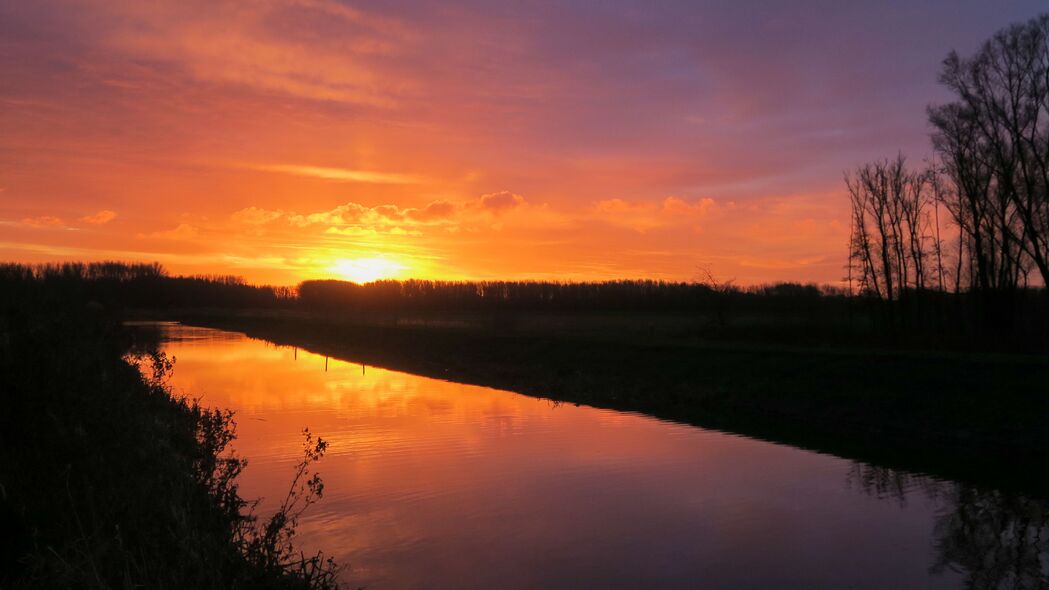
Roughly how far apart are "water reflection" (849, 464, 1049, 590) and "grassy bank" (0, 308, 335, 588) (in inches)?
350

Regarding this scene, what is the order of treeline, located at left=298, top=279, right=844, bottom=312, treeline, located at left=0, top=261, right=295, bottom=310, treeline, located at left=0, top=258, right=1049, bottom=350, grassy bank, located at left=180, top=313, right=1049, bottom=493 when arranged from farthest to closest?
1. treeline, located at left=0, top=261, right=295, bottom=310
2. treeline, located at left=298, top=279, right=844, bottom=312
3. treeline, located at left=0, top=258, right=1049, bottom=350
4. grassy bank, located at left=180, top=313, right=1049, bottom=493

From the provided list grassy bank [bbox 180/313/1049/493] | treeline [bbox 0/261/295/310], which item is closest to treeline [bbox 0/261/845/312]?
treeline [bbox 0/261/295/310]

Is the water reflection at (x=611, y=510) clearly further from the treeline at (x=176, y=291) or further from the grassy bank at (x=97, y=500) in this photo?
the treeline at (x=176, y=291)

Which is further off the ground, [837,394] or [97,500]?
[97,500]

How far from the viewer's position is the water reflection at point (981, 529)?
428 inches

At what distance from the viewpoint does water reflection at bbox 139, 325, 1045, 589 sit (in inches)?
428

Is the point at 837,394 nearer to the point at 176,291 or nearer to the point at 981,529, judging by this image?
the point at 981,529

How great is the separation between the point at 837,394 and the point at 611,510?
14.2 meters

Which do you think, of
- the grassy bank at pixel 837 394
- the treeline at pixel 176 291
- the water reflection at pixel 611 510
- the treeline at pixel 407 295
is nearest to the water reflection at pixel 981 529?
the water reflection at pixel 611 510

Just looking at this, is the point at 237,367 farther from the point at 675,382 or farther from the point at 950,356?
the point at 950,356

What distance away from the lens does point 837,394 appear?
83.3ft

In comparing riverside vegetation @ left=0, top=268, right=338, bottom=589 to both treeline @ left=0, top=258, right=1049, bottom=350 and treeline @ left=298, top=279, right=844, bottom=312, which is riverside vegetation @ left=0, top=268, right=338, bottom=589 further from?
treeline @ left=298, top=279, right=844, bottom=312

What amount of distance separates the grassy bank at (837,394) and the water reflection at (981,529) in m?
1.29

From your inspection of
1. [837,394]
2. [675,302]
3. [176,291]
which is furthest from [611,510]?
[176,291]
